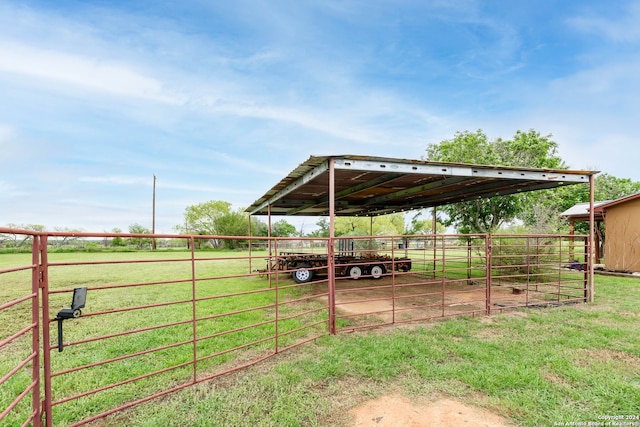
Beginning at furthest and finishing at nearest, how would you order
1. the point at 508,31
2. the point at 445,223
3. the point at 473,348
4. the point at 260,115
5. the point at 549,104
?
the point at 445,223 < the point at 260,115 < the point at 549,104 < the point at 508,31 < the point at 473,348

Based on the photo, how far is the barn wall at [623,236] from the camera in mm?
10094

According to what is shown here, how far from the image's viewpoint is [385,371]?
3.10 metres

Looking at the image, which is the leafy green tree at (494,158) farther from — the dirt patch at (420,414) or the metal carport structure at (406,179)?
the dirt patch at (420,414)

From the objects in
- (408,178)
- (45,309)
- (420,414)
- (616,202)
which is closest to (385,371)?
(420,414)

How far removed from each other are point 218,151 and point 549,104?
2157 centimetres

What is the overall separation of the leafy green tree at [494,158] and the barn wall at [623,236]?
3605mm

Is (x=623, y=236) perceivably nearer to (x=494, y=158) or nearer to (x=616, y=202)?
(x=616, y=202)

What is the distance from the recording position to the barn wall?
1009 centimetres

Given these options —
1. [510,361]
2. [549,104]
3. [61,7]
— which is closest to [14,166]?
[61,7]

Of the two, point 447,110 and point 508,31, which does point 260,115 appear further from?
point 508,31

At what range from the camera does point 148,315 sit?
540 cm

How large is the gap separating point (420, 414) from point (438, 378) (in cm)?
67

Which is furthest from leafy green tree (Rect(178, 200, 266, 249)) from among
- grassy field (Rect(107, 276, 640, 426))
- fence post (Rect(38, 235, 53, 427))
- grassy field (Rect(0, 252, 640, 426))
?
fence post (Rect(38, 235, 53, 427))

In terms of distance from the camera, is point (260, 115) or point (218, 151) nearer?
point (260, 115)
